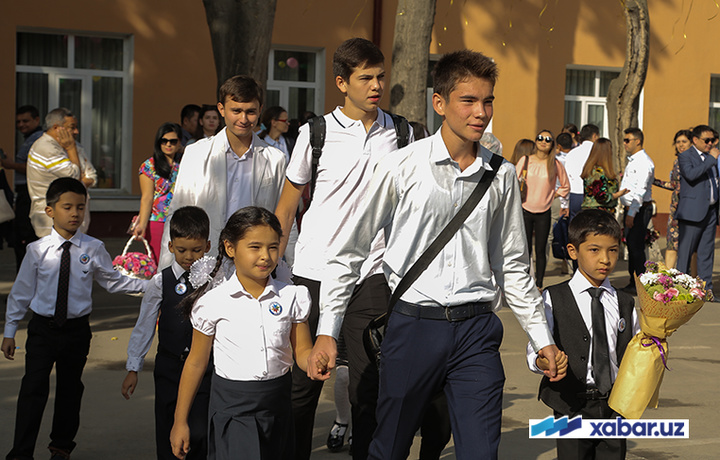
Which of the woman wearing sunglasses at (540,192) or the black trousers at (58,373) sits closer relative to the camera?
the black trousers at (58,373)

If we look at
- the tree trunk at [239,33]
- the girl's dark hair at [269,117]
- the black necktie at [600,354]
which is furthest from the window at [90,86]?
the black necktie at [600,354]

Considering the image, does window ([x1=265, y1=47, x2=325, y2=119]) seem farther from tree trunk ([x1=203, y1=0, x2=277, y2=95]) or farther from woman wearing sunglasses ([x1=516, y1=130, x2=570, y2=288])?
woman wearing sunglasses ([x1=516, y1=130, x2=570, y2=288])

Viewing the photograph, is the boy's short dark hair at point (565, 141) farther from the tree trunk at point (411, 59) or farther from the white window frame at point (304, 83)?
the white window frame at point (304, 83)

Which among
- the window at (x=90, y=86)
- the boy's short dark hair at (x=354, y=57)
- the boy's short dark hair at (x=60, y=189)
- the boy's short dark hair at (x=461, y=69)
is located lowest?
the boy's short dark hair at (x=60, y=189)

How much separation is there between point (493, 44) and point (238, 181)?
14485 millimetres

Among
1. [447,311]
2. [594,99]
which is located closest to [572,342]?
A: [447,311]

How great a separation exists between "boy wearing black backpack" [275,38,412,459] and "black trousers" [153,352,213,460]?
505mm

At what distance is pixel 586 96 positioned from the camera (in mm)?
20906

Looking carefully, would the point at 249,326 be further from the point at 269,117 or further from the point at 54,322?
the point at 269,117

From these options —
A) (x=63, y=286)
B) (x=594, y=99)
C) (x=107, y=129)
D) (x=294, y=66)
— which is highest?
(x=294, y=66)

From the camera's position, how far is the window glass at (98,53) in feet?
54.2

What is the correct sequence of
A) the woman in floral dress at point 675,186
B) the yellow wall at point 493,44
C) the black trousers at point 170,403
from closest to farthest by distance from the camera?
the black trousers at point 170,403 < the woman in floral dress at point 675,186 < the yellow wall at point 493,44

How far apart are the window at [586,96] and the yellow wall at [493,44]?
0.40m

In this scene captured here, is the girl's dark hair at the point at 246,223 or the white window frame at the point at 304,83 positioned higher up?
the white window frame at the point at 304,83
